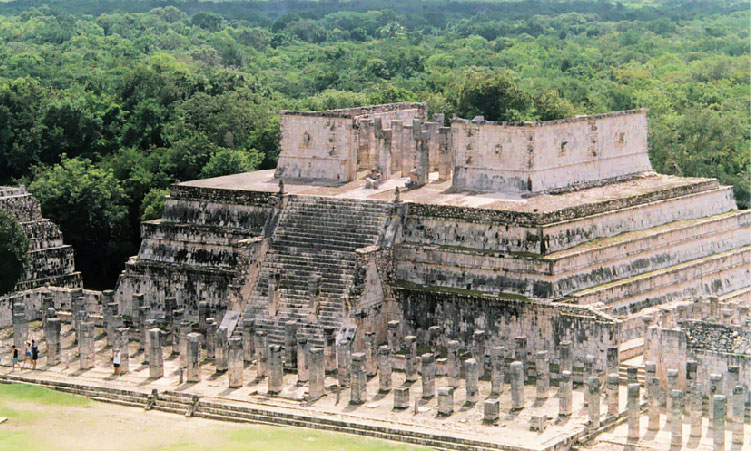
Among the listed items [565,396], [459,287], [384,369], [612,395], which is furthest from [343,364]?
[612,395]

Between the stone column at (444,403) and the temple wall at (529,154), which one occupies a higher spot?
the temple wall at (529,154)

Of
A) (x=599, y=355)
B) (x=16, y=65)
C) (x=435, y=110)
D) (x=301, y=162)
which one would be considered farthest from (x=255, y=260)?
(x=16, y=65)

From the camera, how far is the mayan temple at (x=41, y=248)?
67.1 metres

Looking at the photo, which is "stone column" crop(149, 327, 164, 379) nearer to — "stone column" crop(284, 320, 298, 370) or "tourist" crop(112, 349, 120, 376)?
"tourist" crop(112, 349, 120, 376)

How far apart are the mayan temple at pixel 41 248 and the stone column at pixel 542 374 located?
2312 cm

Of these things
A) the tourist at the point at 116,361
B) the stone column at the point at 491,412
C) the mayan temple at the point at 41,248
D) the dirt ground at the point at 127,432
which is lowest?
the dirt ground at the point at 127,432

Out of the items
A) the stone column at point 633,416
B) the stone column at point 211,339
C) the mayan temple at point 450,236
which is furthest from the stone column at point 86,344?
the stone column at point 633,416

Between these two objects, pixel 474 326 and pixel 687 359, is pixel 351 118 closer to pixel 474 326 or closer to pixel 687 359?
pixel 474 326

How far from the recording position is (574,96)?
11600 centimetres

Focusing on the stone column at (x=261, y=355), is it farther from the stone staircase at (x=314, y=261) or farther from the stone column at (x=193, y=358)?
the stone column at (x=193, y=358)

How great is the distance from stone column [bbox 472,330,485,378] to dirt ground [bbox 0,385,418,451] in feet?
22.6

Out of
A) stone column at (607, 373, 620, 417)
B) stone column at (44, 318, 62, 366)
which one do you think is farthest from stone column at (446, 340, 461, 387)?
stone column at (44, 318, 62, 366)

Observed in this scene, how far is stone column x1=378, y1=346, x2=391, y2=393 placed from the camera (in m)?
53.7

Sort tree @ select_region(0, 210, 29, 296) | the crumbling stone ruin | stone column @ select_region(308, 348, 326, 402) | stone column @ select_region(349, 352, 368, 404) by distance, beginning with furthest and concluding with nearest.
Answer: tree @ select_region(0, 210, 29, 296) < stone column @ select_region(308, 348, 326, 402) < stone column @ select_region(349, 352, 368, 404) < the crumbling stone ruin
